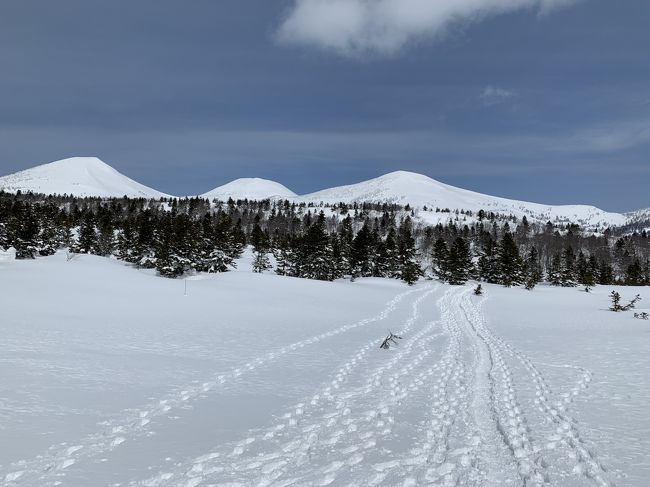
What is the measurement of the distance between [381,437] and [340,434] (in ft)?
2.57

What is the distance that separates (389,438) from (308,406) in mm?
2497

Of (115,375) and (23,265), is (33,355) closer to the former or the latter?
(115,375)

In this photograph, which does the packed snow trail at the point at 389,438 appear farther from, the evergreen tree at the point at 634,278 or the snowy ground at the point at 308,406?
the evergreen tree at the point at 634,278

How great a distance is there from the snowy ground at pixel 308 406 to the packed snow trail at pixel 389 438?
1.6 inches

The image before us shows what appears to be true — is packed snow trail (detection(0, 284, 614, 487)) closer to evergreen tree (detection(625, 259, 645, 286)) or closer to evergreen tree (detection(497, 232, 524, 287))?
evergreen tree (detection(497, 232, 524, 287))

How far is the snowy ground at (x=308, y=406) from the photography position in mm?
6316

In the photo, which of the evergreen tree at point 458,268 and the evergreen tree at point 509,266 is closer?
the evergreen tree at point 458,268

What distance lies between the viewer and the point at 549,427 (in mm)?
8516

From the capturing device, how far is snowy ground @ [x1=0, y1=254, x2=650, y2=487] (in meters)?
6.32

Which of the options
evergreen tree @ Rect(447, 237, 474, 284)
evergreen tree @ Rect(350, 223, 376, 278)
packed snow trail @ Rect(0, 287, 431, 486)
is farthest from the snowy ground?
evergreen tree @ Rect(350, 223, 376, 278)

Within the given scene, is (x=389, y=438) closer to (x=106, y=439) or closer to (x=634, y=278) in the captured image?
(x=106, y=439)

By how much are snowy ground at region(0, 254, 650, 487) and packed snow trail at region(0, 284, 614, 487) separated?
0.04 m

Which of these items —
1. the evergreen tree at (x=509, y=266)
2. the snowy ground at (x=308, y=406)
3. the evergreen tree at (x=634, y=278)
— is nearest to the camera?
the snowy ground at (x=308, y=406)

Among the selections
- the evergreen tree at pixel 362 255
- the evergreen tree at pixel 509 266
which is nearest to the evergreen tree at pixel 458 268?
the evergreen tree at pixel 509 266
